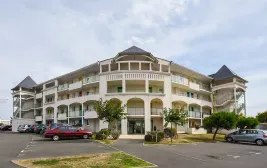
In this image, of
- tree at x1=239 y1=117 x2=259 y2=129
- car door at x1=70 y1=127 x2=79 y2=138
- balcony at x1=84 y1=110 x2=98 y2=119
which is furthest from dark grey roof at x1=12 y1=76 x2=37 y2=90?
tree at x1=239 y1=117 x2=259 y2=129

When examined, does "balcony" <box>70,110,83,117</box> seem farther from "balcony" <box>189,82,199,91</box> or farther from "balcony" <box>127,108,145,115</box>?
"balcony" <box>189,82,199,91</box>

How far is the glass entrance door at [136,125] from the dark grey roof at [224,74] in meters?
20.2

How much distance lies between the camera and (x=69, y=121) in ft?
157

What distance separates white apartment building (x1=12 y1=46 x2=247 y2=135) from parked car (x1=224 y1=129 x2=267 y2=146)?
35.0ft

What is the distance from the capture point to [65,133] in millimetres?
29406

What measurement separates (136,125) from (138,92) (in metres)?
4.74

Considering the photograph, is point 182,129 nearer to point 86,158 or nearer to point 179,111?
point 179,111

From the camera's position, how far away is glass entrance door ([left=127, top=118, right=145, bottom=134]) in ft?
128

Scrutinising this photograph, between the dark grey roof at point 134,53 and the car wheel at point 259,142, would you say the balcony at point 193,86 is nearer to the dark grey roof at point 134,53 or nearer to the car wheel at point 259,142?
the dark grey roof at point 134,53

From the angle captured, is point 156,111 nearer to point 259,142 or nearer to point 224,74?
point 259,142

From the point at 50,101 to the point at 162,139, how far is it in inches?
1343

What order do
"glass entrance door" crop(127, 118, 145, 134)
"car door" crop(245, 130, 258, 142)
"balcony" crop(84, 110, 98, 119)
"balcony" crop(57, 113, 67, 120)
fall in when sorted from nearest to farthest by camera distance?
1. "car door" crop(245, 130, 258, 142)
2. "glass entrance door" crop(127, 118, 145, 134)
3. "balcony" crop(84, 110, 98, 119)
4. "balcony" crop(57, 113, 67, 120)

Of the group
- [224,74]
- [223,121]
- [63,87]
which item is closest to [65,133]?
[223,121]

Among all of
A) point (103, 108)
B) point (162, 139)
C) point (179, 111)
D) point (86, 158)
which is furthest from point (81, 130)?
point (86, 158)
